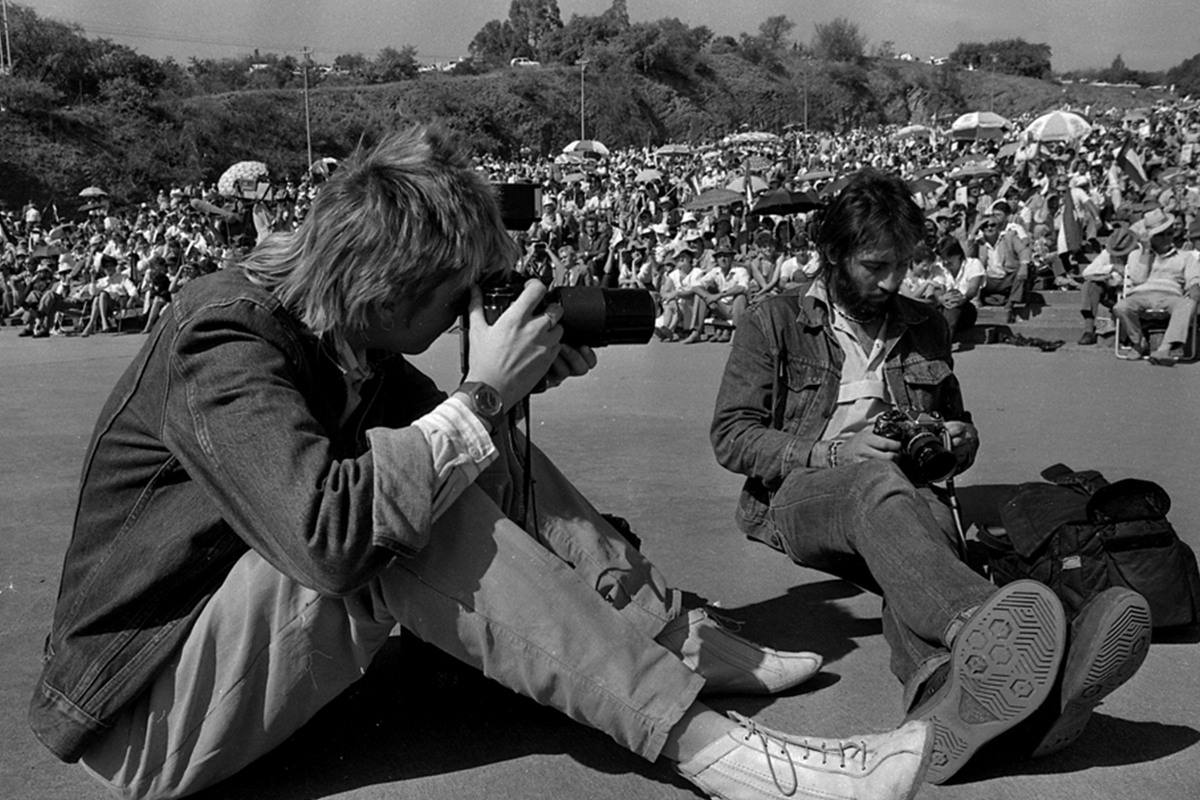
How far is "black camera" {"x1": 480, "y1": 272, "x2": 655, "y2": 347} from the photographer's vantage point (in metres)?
2.17

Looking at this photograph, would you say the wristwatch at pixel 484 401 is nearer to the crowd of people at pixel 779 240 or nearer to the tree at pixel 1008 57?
the crowd of people at pixel 779 240

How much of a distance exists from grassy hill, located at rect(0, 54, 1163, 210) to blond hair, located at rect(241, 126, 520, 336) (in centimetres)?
3998

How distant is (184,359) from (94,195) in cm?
4127

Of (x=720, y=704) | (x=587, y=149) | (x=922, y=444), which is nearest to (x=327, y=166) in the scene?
(x=922, y=444)

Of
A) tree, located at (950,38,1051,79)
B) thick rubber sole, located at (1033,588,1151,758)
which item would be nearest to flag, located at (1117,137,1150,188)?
thick rubber sole, located at (1033,588,1151,758)

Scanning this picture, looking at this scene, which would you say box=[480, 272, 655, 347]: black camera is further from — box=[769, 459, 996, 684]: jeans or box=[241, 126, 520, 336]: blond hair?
box=[769, 459, 996, 684]: jeans

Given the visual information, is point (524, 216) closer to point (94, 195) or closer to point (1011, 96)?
point (94, 195)

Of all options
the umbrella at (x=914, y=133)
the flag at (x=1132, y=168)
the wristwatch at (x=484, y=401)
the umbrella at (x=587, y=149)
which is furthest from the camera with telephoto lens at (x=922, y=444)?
the umbrella at (x=587, y=149)

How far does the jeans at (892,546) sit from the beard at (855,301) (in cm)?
59

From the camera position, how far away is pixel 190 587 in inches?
78.0

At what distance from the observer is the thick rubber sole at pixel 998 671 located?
6.65ft

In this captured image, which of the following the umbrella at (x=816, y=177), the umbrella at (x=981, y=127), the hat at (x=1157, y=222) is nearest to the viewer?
the hat at (x=1157, y=222)

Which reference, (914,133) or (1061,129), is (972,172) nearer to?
(1061,129)

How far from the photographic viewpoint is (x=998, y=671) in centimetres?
204
